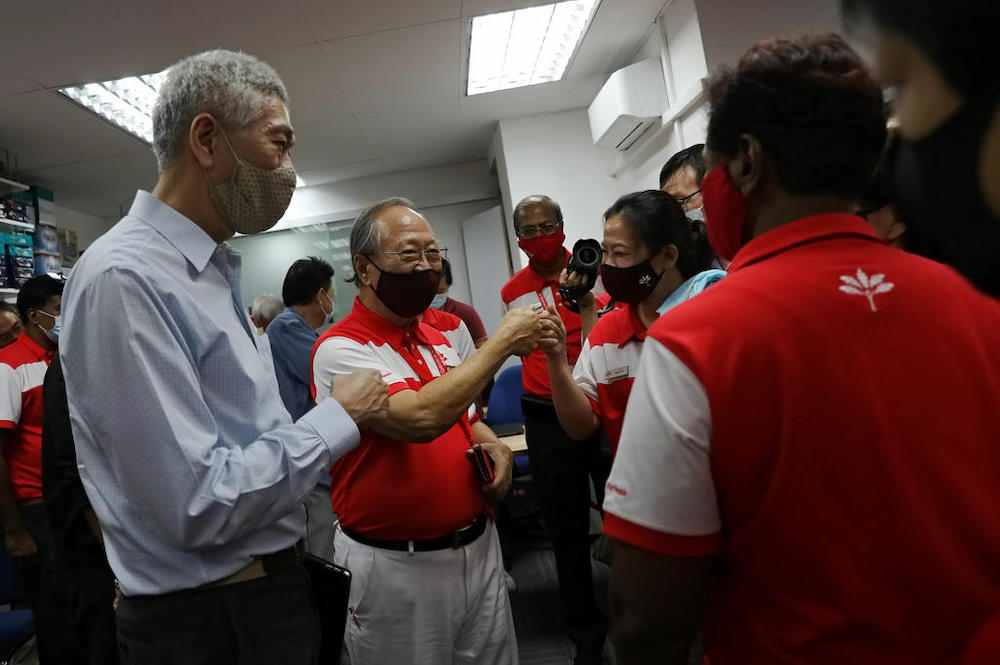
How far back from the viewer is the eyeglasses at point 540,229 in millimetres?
2936

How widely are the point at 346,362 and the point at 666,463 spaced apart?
1.01 meters

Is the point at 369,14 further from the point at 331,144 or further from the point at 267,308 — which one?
the point at 267,308

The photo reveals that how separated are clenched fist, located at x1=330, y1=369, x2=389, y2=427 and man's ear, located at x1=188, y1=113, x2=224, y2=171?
46cm

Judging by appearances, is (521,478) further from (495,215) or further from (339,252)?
(339,252)

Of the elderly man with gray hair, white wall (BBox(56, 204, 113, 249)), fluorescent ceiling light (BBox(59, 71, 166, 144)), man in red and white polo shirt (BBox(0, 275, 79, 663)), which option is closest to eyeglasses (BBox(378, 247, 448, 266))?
the elderly man with gray hair

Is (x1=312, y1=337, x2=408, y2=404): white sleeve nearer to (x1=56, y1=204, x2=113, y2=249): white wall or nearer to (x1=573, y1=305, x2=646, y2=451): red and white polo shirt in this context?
(x1=573, y1=305, x2=646, y2=451): red and white polo shirt

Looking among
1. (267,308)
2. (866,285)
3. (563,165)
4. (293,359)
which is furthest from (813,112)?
(563,165)

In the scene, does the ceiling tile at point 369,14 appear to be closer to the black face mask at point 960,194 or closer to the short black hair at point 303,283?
the short black hair at point 303,283

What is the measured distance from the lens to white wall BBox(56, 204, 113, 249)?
235 inches

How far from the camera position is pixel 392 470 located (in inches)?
59.0

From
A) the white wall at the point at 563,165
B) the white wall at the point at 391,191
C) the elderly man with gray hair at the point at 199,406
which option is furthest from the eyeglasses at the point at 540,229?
the white wall at the point at 391,191

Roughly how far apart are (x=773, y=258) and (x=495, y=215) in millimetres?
5521

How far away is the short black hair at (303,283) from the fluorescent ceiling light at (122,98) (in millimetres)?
1406

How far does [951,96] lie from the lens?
0.40m
